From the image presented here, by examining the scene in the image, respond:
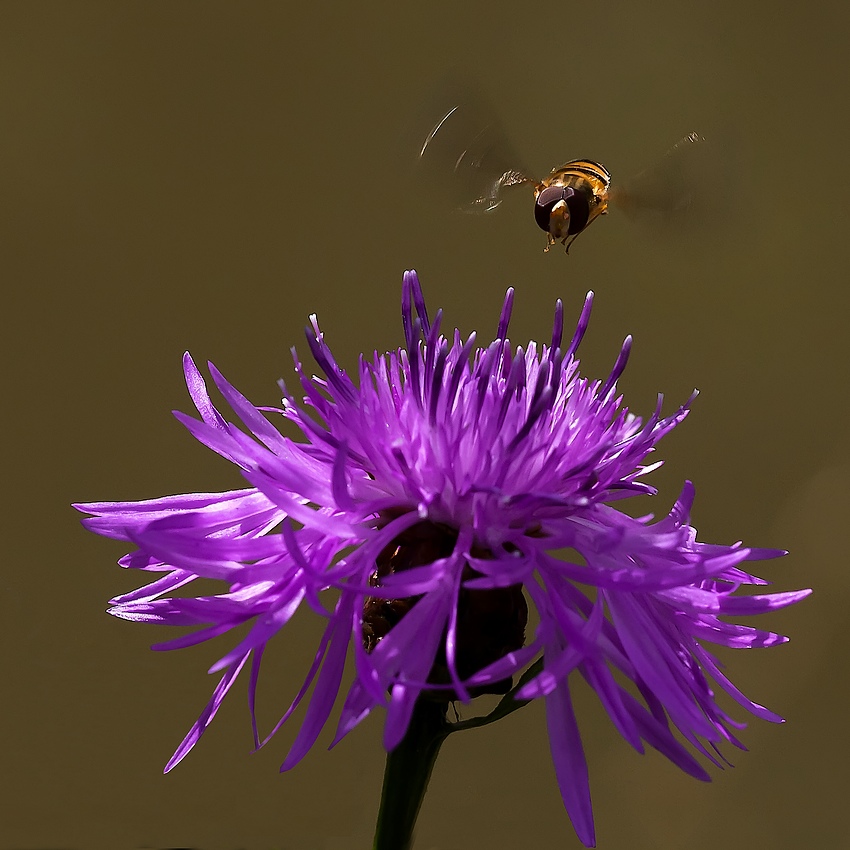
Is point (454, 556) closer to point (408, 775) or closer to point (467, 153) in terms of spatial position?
point (408, 775)

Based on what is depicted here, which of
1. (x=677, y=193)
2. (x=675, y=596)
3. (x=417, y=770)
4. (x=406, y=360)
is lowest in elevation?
(x=417, y=770)

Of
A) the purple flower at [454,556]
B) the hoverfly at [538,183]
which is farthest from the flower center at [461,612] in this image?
the hoverfly at [538,183]

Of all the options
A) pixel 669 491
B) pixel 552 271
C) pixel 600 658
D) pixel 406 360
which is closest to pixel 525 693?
pixel 600 658

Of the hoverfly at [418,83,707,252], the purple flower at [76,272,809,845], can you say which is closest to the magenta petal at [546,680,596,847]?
the purple flower at [76,272,809,845]

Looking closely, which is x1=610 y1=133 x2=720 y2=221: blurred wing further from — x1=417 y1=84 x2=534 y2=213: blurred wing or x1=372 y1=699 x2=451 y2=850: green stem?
x1=372 y1=699 x2=451 y2=850: green stem

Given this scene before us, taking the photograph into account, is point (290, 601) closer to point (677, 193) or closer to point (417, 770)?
point (417, 770)

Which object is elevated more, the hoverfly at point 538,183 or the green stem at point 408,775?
the hoverfly at point 538,183

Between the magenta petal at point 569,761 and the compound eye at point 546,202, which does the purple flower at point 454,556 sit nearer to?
the magenta petal at point 569,761
